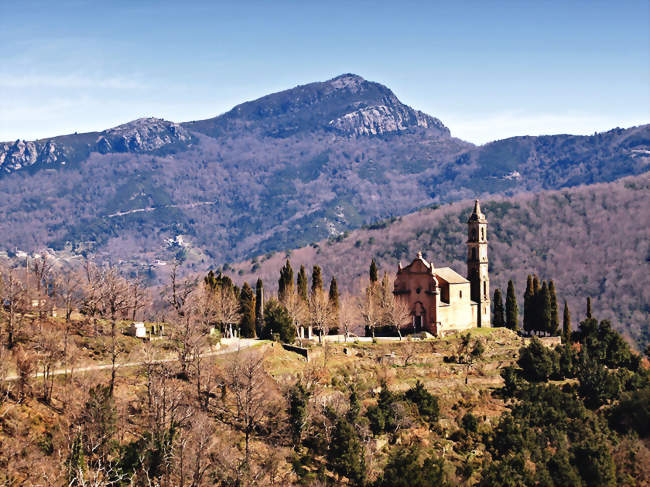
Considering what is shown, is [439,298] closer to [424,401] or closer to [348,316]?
[348,316]

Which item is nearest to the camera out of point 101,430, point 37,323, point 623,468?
point 101,430

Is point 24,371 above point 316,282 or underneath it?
underneath

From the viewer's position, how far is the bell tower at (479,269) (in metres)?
83.1

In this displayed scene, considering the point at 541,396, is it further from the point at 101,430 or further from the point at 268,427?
the point at 101,430

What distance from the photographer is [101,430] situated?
143ft

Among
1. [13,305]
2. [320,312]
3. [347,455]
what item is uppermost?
[13,305]

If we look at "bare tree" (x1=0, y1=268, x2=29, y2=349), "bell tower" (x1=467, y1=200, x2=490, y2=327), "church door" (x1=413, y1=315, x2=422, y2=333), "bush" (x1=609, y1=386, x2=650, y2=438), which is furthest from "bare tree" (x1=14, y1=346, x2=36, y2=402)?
"bell tower" (x1=467, y1=200, x2=490, y2=327)

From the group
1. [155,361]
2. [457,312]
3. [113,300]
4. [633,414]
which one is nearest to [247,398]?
[155,361]

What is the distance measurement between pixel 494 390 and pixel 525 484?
1522 cm

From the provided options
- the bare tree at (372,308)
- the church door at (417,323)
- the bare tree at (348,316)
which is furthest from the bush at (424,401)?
the church door at (417,323)

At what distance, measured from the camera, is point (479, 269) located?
84.0 m

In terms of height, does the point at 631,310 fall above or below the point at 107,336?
below

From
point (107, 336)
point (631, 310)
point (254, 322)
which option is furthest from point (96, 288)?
point (631, 310)

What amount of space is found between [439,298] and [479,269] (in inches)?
398
